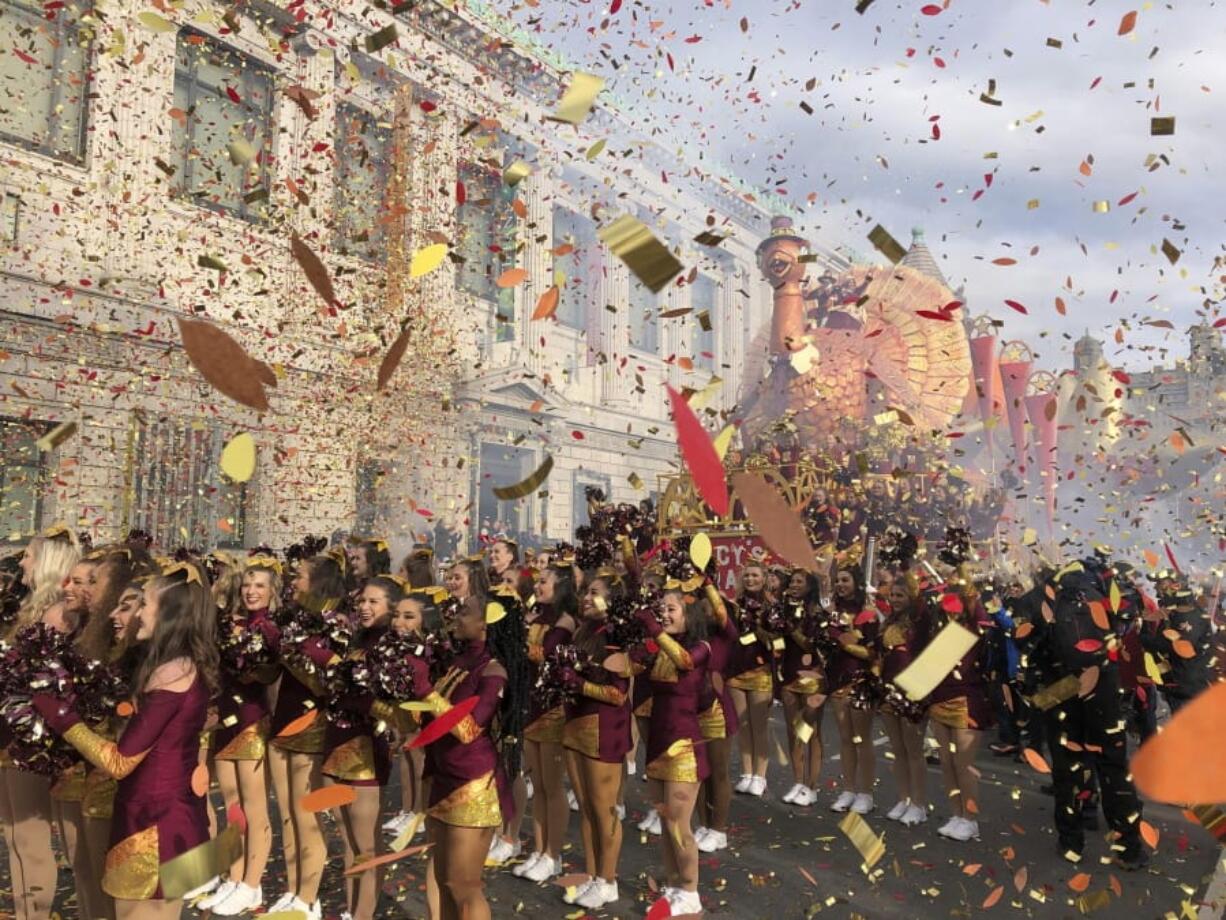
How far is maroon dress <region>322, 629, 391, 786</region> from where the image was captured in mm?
4477

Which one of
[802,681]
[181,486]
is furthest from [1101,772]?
[181,486]

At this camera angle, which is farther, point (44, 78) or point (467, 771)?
point (44, 78)

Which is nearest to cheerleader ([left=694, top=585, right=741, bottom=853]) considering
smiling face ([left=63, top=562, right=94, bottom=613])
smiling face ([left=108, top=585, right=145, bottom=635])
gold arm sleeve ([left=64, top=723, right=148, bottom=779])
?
smiling face ([left=108, top=585, right=145, bottom=635])

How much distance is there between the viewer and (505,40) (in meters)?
22.6

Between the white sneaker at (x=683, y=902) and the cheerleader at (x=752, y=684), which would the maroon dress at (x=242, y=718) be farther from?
the cheerleader at (x=752, y=684)

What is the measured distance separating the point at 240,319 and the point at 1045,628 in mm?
15005

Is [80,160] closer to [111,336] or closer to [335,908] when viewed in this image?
[111,336]

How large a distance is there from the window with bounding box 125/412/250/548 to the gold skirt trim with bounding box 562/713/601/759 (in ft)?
39.6

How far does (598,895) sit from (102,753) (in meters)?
2.93

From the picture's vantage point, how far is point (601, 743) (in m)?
5.05

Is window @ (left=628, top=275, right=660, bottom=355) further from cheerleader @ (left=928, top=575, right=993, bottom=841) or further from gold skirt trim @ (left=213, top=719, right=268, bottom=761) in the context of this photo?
gold skirt trim @ (left=213, top=719, right=268, bottom=761)

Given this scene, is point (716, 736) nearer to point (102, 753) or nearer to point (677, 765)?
point (677, 765)

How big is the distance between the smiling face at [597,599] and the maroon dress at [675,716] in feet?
1.41

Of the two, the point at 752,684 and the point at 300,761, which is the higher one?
the point at 300,761
